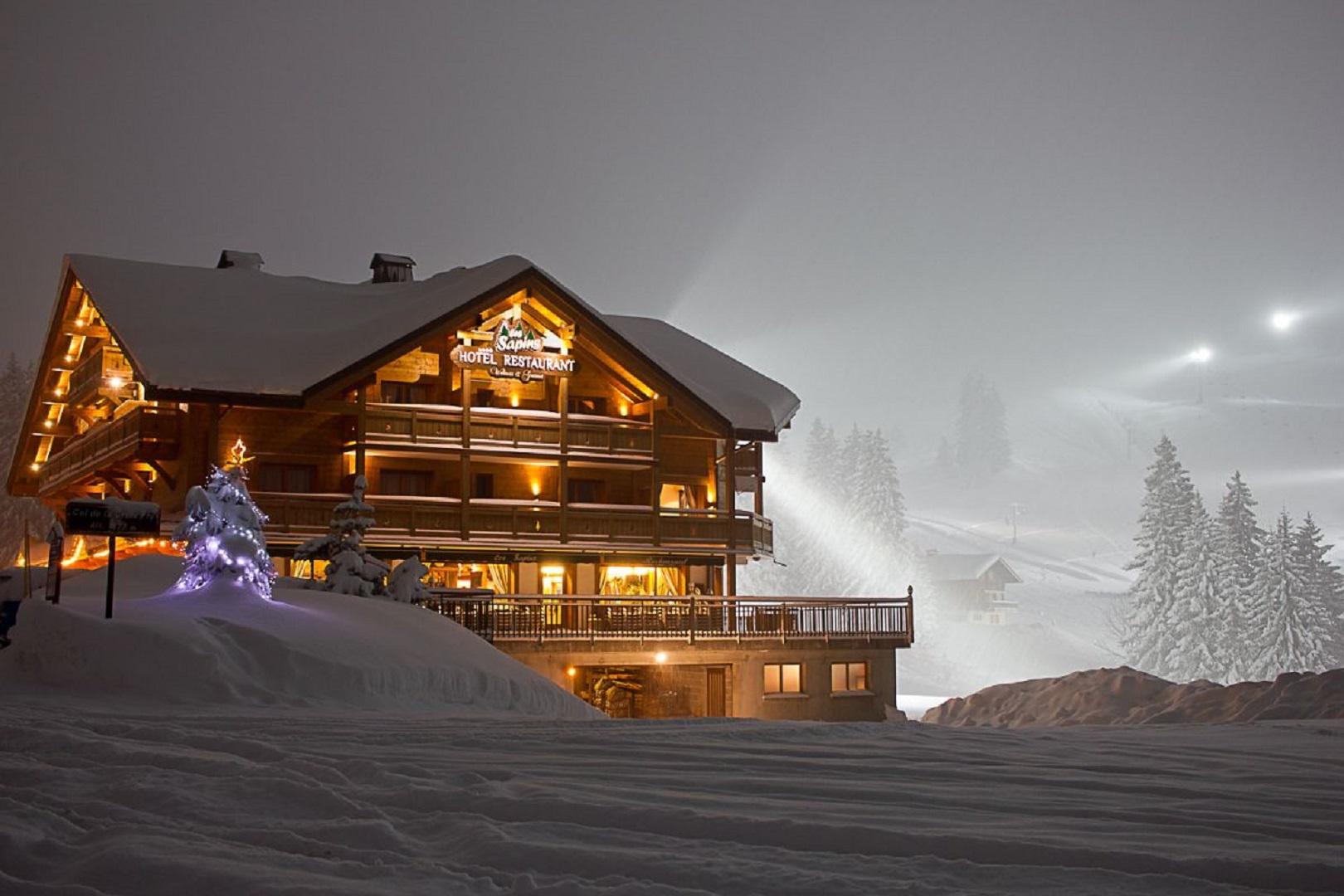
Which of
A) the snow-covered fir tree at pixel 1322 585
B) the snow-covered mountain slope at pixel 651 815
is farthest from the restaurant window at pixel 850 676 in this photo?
the snow-covered fir tree at pixel 1322 585

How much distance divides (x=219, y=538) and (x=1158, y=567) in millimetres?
66542

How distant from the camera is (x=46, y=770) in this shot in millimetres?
9297

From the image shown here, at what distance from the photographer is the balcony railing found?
3047cm

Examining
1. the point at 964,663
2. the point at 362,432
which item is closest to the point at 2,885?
the point at 362,432

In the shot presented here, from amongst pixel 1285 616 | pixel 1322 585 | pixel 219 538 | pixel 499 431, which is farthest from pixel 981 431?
pixel 219 538

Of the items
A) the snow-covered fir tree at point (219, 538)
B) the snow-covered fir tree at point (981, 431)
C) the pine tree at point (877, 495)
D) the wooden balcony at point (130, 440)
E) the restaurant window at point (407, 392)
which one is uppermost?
the snow-covered fir tree at point (981, 431)

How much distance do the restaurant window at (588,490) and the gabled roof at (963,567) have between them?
6630 centimetres

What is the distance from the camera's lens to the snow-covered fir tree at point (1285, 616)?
70750 mm

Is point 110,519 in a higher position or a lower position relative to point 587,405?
lower

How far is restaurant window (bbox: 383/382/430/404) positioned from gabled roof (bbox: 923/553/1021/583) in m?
70.5

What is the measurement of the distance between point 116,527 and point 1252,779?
1585 centimetres

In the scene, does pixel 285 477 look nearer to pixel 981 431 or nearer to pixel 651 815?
pixel 651 815

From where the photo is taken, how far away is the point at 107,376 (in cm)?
3997

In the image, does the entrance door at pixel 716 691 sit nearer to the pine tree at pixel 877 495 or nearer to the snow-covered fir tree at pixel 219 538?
the snow-covered fir tree at pixel 219 538
